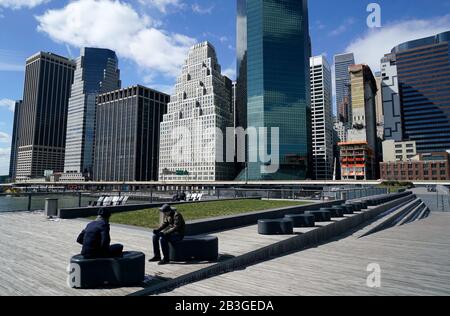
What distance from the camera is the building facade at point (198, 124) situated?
165 meters

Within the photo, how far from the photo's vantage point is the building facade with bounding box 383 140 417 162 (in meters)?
159

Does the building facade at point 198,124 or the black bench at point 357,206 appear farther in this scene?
the building facade at point 198,124

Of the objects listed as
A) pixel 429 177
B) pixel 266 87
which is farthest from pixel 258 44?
pixel 429 177

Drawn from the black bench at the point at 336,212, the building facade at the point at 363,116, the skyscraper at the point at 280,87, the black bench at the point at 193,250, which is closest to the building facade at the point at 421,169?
the building facade at the point at 363,116

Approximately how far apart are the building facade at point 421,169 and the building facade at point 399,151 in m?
13.6

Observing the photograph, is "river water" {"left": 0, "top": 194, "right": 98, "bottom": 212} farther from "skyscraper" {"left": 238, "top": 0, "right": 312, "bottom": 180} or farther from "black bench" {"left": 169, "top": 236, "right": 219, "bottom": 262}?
"skyscraper" {"left": 238, "top": 0, "right": 312, "bottom": 180}

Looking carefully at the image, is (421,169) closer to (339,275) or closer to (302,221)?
(302,221)

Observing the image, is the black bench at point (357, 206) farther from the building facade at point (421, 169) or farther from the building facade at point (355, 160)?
the building facade at point (421, 169)

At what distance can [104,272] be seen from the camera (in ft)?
20.5

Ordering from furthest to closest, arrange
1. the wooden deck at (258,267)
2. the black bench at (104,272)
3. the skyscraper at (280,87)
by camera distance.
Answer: the skyscraper at (280,87)
the wooden deck at (258,267)
the black bench at (104,272)

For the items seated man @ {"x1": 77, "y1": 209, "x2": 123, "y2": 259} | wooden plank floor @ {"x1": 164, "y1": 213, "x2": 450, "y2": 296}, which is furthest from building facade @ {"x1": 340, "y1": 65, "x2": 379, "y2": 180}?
seated man @ {"x1": 77, "y1": 209, "x2": 123, "y2": 259}

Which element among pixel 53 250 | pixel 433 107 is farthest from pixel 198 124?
pixel 433 107
